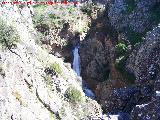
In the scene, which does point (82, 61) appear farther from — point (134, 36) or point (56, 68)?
point (56, 68)

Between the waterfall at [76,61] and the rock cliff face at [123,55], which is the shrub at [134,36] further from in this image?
the waterfall at [76,61]

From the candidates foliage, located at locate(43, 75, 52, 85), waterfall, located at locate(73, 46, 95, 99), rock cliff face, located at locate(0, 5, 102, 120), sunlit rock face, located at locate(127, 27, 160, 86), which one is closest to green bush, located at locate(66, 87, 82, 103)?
rock cliff face, located at locate(0, 5, 102, 120)

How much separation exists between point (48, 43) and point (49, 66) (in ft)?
28.3

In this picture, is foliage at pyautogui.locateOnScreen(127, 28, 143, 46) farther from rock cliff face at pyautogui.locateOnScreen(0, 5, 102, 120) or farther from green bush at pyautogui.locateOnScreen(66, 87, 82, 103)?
green bush at pyautogui.locateOnScreen(66, 87, 82, 103)

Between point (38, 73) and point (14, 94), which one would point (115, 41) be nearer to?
point (38, 73)

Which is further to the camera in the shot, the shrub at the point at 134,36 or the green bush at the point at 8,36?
the shrub at the point at 134,36

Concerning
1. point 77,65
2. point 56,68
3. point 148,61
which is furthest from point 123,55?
point 56,68

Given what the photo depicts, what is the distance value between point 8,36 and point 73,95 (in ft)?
15.0

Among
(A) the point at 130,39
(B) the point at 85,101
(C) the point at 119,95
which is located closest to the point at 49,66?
(B) the point at 85,101

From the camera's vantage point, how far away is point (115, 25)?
30891mm

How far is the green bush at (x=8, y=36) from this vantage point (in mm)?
21797

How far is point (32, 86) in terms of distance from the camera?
21.2 meters

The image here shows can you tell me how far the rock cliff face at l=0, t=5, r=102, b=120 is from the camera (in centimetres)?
1939

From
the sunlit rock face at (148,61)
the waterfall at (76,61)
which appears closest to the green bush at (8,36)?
the sunlit rock face at (148,61)
